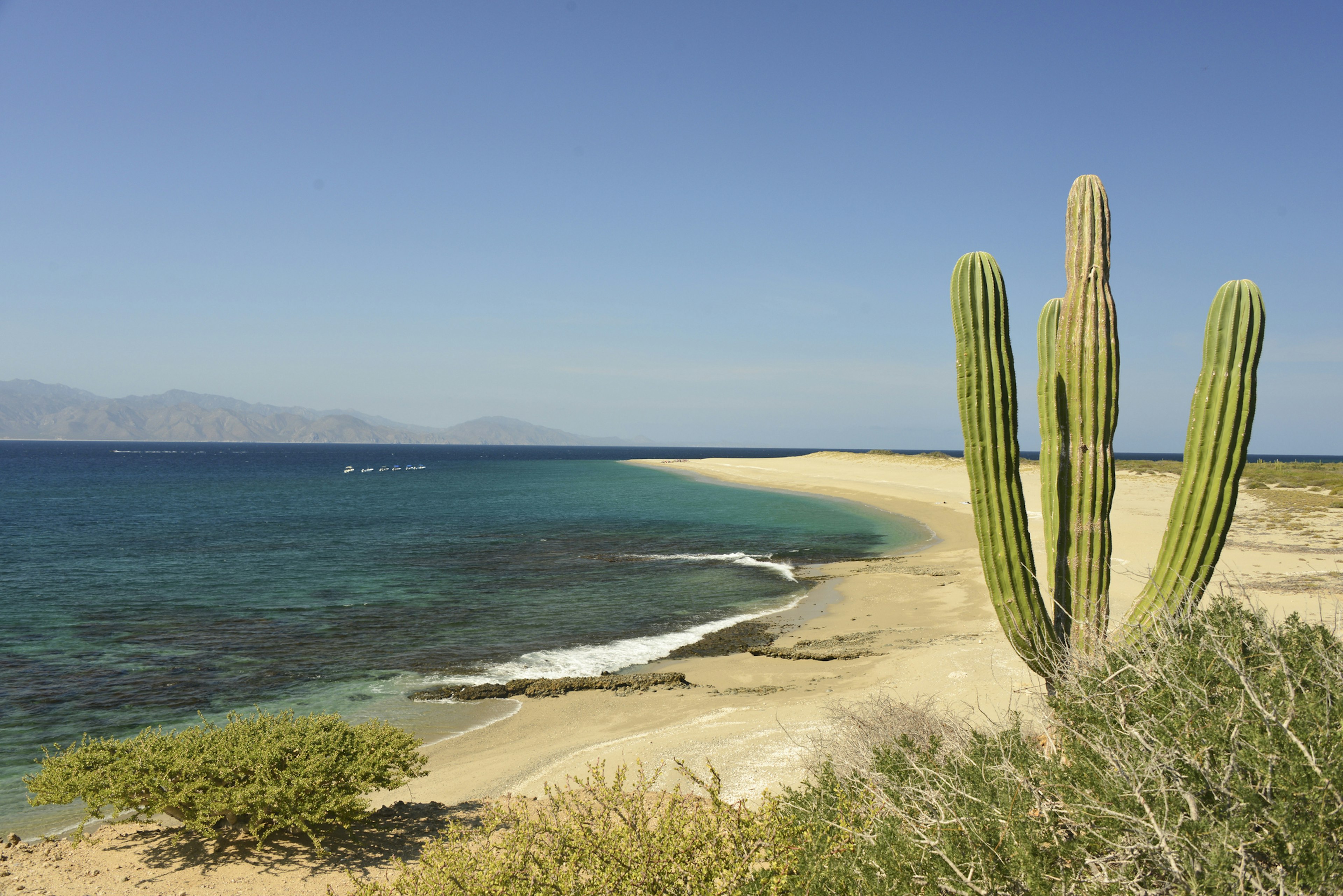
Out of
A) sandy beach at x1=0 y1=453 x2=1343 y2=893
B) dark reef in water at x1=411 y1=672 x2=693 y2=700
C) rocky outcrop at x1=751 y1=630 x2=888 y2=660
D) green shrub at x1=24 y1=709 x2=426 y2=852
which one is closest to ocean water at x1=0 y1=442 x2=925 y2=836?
dark reef in water at x1=411 y1=672 x2=693 y2=700

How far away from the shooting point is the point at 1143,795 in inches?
127

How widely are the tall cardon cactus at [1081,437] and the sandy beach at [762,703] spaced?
2.63ft

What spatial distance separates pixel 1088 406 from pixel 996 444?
97cm

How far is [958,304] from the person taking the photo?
703 centimetres

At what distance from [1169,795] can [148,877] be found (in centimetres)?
755

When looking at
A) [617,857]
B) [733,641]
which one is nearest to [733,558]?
[733,641]

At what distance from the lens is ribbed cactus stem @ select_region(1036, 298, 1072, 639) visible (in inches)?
277

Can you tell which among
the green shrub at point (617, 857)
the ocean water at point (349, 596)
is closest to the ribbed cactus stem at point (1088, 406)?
the green shrub at point (617, 857)

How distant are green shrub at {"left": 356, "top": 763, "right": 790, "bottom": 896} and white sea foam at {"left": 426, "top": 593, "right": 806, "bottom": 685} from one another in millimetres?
8825

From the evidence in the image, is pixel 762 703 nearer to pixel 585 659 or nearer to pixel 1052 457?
pixel 585 659

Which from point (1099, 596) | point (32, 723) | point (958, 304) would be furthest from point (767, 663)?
point (32, 723)

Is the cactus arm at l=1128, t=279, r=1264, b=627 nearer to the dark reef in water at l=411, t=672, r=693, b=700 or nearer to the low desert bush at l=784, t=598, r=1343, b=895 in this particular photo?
the low desert bush at l=784, t=598, r=1343, b=895

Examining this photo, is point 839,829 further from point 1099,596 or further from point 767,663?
point 767,663

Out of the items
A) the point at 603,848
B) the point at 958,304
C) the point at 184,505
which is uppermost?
the point at 958,304
